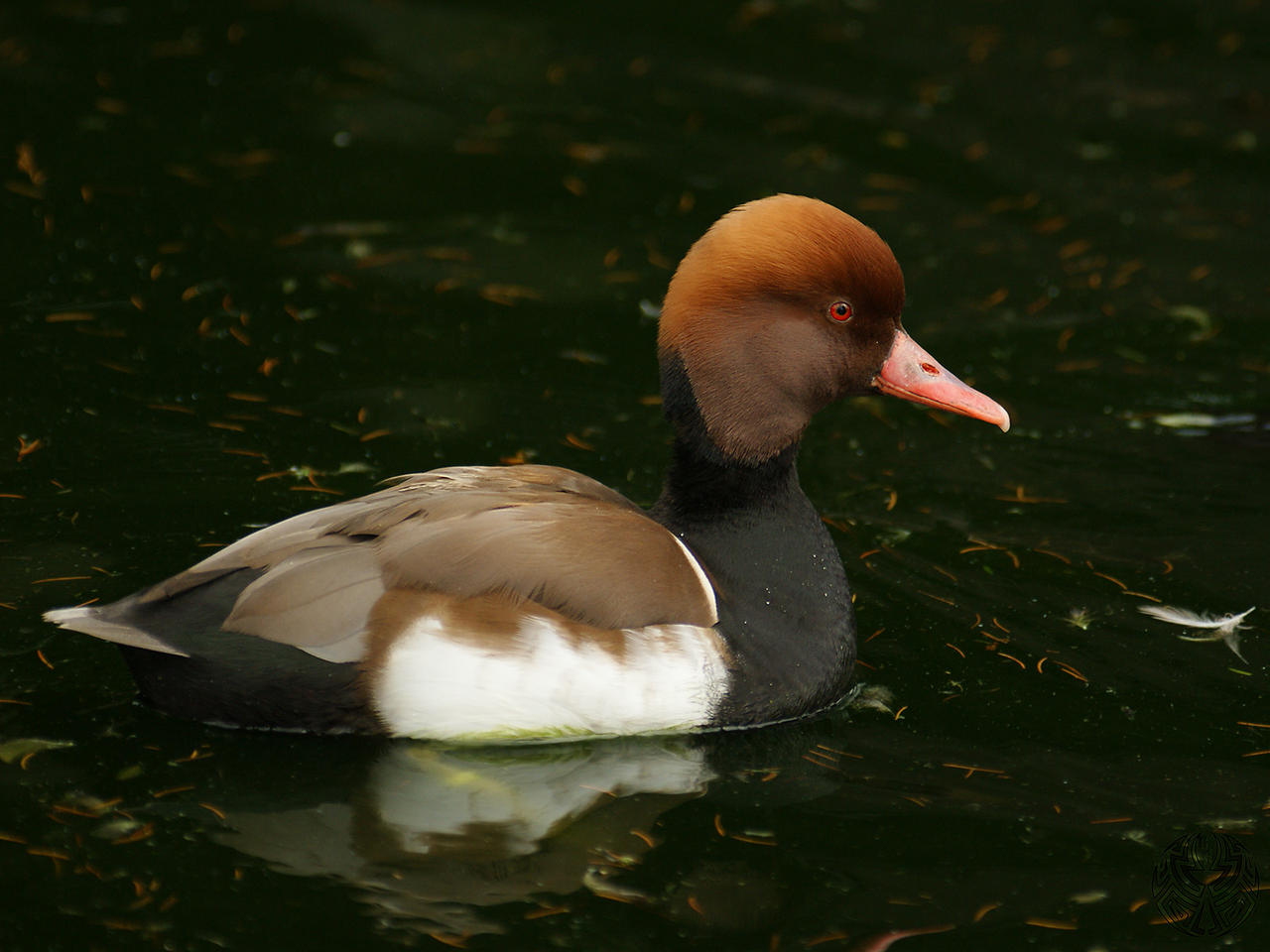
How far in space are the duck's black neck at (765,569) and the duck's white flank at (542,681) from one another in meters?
0.16

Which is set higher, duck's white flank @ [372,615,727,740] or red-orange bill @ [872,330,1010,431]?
red-orange bill @ [872,330,1010,431]

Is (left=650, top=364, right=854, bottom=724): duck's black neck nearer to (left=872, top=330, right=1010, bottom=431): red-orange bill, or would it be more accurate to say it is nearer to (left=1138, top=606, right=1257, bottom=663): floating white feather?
(left=872, top=330, right=1010, bottom=431): red-orange bill

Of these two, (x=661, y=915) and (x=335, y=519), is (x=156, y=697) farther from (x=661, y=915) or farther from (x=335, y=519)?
(x=661, y=915)

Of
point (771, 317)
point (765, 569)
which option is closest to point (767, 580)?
point (765, 569)

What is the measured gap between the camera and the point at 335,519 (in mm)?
4730

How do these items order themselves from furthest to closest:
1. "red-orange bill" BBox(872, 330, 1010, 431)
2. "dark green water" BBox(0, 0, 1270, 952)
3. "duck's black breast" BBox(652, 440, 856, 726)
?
"red-orange bill" BBox(872, 330, 1010, 431)
"duck's black breast" BBox(652, 440, 856, 726)
"dark green water" BBox(0, 0, 1270, 952)

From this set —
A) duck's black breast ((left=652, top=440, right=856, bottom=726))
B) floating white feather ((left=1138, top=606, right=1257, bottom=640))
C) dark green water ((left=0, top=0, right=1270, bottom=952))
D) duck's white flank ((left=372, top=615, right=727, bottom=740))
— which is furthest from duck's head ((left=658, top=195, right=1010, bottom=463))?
floating white feather ((left=1138, top=606, right=1257, bottom=640))

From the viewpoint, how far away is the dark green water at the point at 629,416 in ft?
13.6

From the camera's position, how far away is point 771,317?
16.0 ft

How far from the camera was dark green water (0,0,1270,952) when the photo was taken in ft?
13.6

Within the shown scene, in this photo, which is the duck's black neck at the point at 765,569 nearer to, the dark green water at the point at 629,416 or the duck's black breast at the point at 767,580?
the duck's black breast at the point at 767,580

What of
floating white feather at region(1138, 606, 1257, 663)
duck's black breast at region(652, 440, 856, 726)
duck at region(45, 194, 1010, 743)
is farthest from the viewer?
floating white feather at region(1138, 606, 1257, 663)

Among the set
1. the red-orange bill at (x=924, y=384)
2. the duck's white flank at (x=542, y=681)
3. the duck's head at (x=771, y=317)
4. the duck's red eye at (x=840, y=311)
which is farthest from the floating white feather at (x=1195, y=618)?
the duck's white flank at (x=542, y=681)

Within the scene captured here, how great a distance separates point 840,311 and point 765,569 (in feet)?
2.65
